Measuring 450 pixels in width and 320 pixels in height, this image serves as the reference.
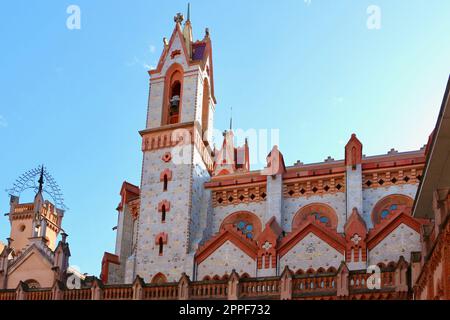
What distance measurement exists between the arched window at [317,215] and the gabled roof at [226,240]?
338cm

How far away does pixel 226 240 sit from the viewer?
49344 millimetres

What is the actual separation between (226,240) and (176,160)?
21.5ft

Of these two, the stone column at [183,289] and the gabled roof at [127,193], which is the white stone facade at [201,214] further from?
the stone column at [183,289]

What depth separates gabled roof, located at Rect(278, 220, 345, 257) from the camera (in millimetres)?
46688

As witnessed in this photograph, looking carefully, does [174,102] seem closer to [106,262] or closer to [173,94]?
[173,94]

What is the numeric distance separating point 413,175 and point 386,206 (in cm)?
239

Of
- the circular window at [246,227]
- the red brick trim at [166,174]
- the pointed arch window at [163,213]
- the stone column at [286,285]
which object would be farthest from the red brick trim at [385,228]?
the red brick trim at [166,174]

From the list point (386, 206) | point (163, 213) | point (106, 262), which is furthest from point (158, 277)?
point (386, 206)

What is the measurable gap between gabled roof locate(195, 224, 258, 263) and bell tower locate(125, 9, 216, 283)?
2.43 ft

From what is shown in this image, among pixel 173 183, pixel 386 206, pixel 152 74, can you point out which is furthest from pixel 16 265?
pixel 386 206

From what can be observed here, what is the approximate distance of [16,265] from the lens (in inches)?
2109

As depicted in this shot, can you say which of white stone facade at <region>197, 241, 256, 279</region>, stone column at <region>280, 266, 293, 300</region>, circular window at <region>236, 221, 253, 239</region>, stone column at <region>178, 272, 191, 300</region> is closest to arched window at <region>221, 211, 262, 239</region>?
circular window at <region>236, 221, 253, 239</region>
